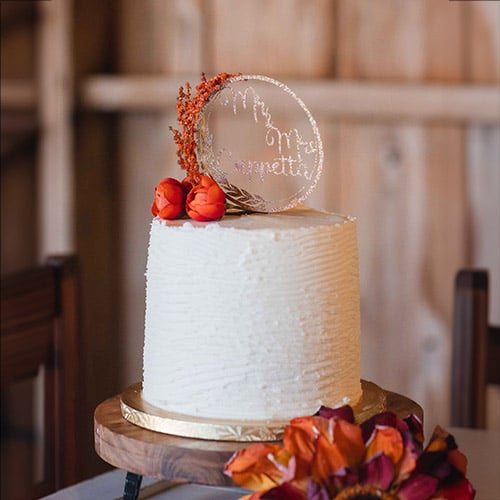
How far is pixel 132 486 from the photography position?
2.85 feet

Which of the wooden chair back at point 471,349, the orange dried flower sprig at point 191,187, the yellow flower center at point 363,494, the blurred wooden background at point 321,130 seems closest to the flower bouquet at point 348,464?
the yellow flower center at point 363,494

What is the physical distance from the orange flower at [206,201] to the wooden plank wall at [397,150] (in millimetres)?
956

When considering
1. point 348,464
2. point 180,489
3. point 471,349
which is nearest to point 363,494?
Answer: point 348,464

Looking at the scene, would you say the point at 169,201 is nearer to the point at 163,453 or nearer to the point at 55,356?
the point at 163,453

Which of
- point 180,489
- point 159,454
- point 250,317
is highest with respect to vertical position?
point 250,317

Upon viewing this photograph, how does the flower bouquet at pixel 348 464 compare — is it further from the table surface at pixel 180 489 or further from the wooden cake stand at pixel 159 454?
the table surface at pixel 180 489

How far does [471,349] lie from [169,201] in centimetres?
74

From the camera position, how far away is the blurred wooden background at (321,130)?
1734 millimetres

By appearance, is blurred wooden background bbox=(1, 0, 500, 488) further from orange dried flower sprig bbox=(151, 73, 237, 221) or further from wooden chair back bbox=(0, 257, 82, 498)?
orange dried flower sprig bbox=(151, 73, 237, 221)

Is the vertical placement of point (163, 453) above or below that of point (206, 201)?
below

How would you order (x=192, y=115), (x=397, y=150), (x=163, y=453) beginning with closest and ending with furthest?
(x=163, y=453)
(x=192, y=115)
(x=397, y=150)

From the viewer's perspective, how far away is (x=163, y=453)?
0.80 metres

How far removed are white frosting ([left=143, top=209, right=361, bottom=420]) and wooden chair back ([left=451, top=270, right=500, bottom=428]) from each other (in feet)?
2.10

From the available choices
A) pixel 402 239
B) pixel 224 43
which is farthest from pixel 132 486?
pixel 224 43
